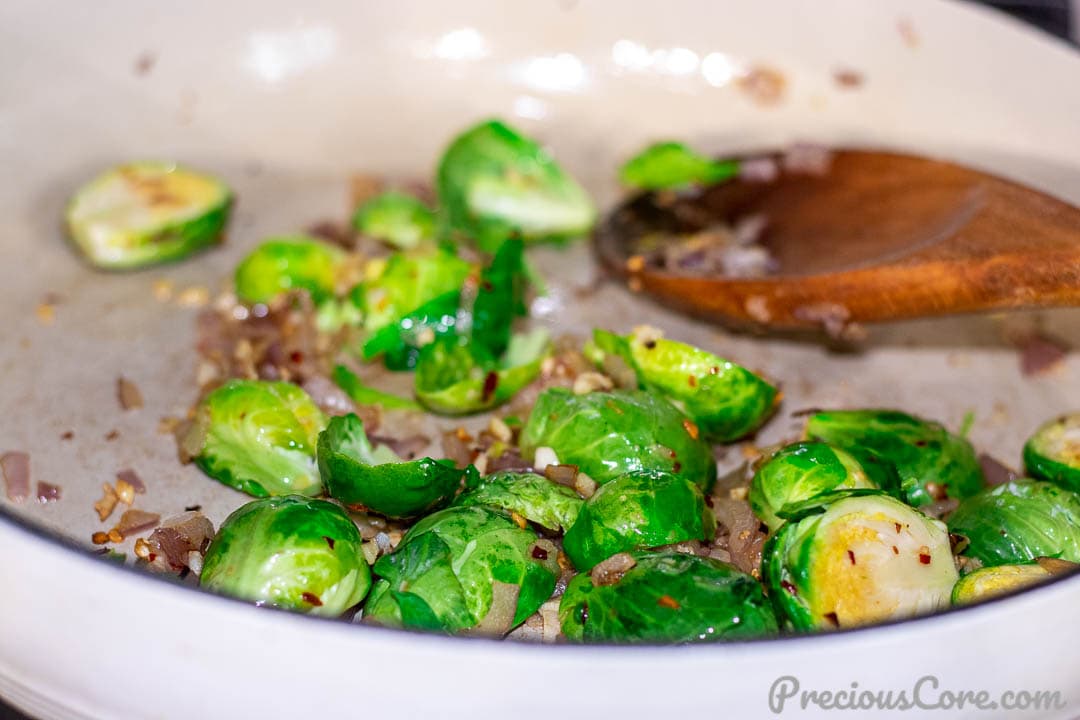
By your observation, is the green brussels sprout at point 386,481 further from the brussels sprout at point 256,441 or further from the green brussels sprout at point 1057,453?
the green brussels sprout at point 1057,453

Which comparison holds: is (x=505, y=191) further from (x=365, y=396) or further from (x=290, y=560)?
(x=290, y=560)

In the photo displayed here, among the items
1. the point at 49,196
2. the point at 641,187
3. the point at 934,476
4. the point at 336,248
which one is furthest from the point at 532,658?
the point at 49,196

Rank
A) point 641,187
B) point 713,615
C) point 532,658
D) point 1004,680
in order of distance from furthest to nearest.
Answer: point 641,187 < point 713,615 < point 1004,680 < point 532,658

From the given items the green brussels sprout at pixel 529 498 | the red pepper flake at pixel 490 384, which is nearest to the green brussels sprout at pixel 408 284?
the red pepper flake at pixel 490 384

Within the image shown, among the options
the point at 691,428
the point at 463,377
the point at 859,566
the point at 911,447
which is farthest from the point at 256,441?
the point at 911,447

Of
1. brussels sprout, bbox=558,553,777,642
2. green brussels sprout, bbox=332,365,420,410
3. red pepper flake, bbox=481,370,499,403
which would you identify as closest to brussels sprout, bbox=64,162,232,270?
green brussels sprout, bbox=332,365,420,410

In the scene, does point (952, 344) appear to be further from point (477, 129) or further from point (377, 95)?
point (377, 95)
